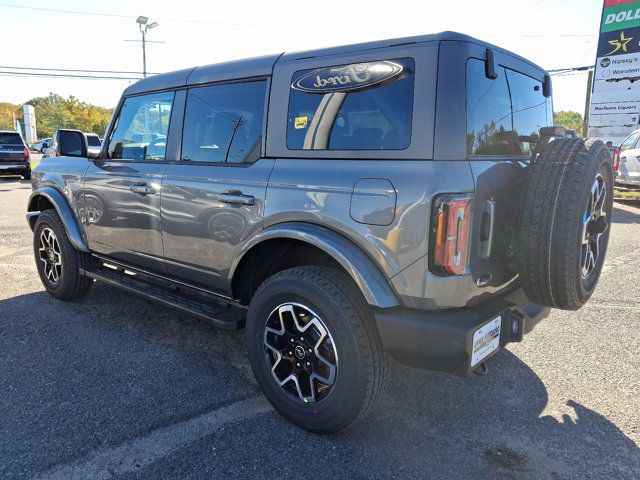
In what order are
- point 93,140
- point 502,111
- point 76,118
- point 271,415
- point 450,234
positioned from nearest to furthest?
1. point 450,234
2. point 502,111
3. point 271,415
4. point 93,140
5. point 76,118

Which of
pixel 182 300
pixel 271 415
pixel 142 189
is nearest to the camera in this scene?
pixel 271 415

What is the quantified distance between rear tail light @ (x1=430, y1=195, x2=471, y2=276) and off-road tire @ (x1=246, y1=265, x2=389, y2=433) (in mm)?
465

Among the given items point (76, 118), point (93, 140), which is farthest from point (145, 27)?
point (76, 118)

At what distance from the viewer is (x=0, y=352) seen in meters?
3.43

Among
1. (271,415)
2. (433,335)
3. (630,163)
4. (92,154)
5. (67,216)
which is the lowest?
(271,415)

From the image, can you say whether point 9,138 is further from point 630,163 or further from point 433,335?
point 630,163

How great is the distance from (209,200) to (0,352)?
205 cm

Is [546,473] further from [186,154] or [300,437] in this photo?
[186,154]

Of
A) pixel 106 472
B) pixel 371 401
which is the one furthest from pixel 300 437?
pixel 106 472

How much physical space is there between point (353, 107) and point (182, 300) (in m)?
1.82

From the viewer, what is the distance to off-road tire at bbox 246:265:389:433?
226 cm

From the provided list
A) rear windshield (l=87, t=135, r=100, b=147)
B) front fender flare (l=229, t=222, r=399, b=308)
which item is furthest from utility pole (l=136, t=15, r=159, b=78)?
front fender flare (l=229, t=222, r=399, b=308)

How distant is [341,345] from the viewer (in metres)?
2.28

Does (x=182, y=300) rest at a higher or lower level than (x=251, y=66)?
lower
